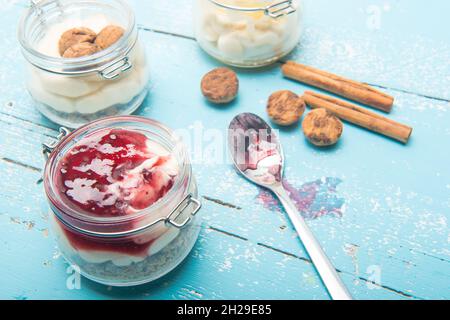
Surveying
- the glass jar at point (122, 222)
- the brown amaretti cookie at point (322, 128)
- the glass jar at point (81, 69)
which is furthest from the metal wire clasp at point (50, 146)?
the brown amaretti cookie at point (322, 128)

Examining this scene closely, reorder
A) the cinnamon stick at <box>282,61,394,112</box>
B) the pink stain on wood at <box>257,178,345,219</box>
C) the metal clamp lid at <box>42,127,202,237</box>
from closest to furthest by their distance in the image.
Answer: the metal clamp lid at <box>42,127,202,237</box> → the pink stain on wood at <box>257,178,345,219</box> → the cinnamon stick at <box>282,61,394,112</box>

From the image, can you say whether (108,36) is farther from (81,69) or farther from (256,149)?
(256,149)

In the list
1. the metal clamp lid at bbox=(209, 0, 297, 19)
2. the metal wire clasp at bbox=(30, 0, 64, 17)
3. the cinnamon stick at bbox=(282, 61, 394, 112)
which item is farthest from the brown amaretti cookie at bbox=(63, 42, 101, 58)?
the cinnamon stick at bbox=(282, 61, 394, 112)

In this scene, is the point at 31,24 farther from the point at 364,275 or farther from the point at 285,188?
the point at 364,275

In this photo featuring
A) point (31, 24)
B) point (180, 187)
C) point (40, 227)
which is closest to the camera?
point (180, 187)

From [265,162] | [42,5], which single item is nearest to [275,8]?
[265,162]

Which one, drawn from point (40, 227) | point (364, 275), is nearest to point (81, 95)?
point (40, 227)

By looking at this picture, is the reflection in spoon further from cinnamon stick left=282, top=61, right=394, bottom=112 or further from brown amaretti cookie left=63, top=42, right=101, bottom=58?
brown amaretti cookie left=63, top=42, right=101, bottom=58
